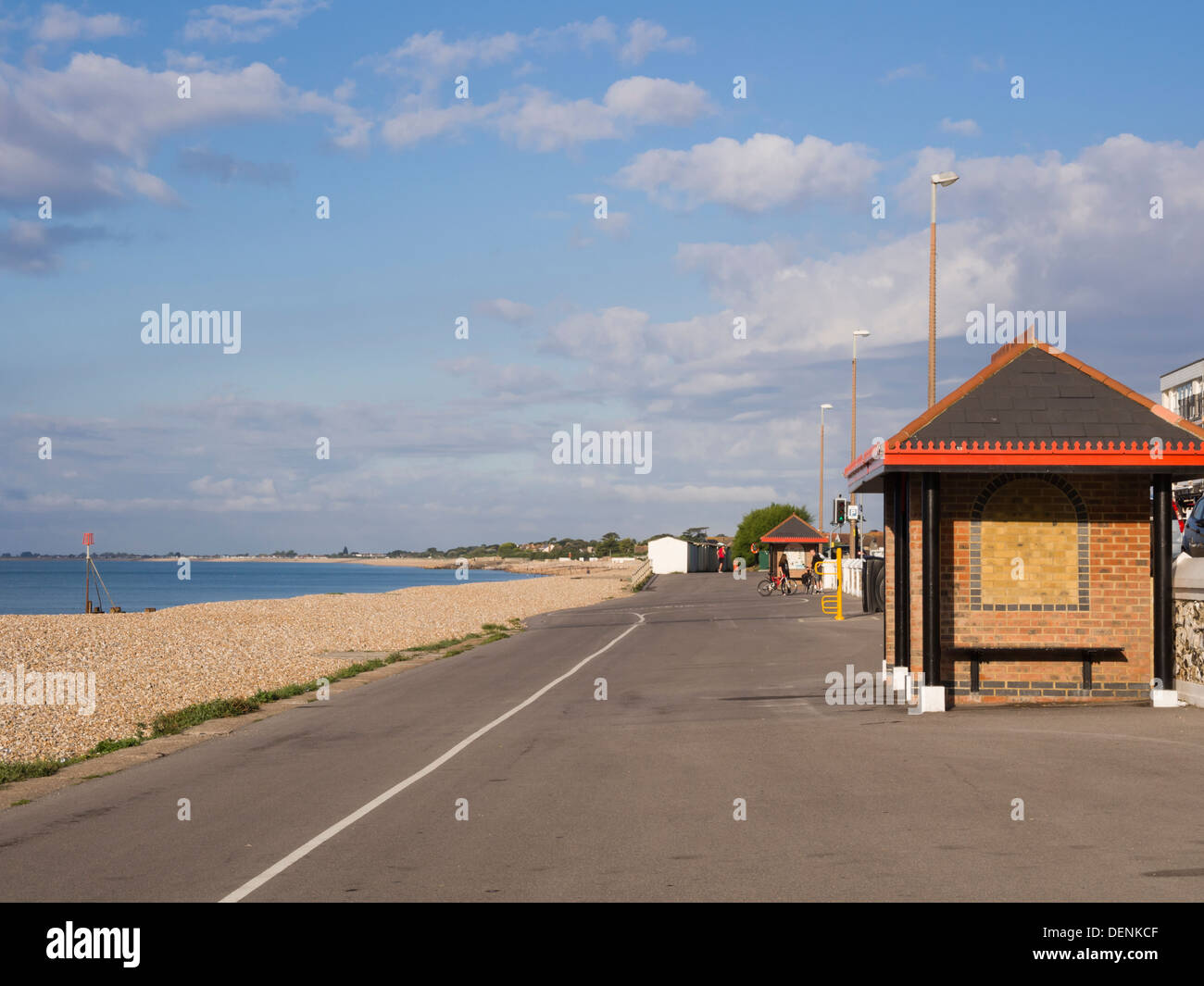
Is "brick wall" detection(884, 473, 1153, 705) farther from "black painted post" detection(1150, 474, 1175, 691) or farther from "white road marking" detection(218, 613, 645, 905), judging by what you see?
"white road marking" detection(218, 613, 645, 905)

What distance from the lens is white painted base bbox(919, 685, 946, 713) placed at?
49.4 ft

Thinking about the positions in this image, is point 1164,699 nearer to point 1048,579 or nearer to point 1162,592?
point 1162,592

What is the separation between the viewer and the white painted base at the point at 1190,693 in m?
14.5

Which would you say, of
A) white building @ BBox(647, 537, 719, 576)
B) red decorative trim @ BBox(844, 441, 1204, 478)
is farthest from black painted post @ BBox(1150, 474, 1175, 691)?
white building @ BBox(647, 537, 719, 576)

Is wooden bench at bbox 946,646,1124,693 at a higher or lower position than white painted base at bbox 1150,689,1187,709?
higher

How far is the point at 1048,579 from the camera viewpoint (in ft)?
49.8

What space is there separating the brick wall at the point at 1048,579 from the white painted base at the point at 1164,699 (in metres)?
0.44

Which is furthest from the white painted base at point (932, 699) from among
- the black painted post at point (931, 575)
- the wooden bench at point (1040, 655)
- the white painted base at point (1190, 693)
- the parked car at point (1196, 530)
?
the parked car at point (1196, 530)

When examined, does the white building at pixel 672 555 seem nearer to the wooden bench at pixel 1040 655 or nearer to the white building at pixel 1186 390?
the white building at pixel 1186 390

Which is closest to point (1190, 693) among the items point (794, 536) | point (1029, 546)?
point (1029, 546)

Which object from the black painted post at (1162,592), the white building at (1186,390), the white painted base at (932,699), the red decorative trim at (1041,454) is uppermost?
the white building at (1186,390)

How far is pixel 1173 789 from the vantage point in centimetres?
960

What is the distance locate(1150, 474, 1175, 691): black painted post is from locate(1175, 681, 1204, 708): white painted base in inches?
7.3
